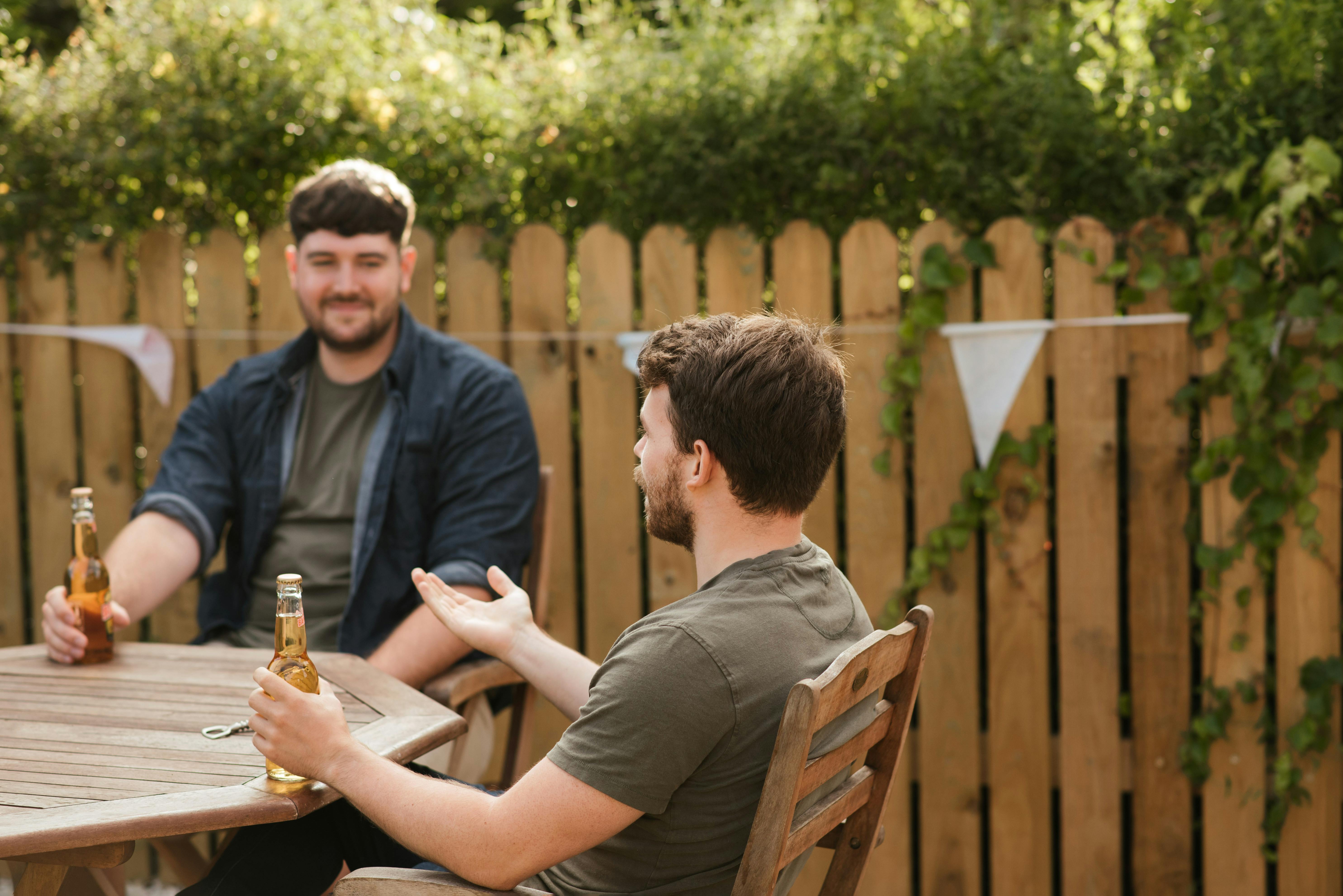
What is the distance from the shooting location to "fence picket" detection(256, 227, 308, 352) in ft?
10.9

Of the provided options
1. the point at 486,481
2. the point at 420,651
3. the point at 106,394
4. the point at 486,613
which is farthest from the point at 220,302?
the point at 486,613

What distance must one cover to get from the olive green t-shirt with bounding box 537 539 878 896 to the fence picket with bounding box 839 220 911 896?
1552 millimetres

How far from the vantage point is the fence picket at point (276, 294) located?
10.9ft

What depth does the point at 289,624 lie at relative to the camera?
1618 mm

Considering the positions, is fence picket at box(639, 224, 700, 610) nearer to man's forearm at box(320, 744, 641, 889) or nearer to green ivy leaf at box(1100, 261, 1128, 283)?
green ivy leaf at box(1100, 261, 1128, 283)

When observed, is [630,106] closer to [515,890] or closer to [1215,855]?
[515,890]

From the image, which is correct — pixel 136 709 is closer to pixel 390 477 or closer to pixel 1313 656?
pixel 390 477

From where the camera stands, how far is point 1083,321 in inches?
117

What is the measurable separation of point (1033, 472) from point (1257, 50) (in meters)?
1.18

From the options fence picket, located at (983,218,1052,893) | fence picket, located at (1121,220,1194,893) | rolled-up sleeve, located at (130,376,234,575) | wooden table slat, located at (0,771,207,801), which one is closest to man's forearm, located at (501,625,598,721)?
wooden table slat, located at (0,771,207,801)

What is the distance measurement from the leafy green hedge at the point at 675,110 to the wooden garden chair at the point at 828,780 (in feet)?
5.76

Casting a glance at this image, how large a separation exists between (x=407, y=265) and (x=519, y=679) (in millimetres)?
1167

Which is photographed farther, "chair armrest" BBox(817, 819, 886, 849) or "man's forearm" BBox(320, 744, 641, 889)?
"chair armrest" BBox(817, 819, 886, 849)

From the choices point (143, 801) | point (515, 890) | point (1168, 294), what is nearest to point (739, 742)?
point (515, 890)
